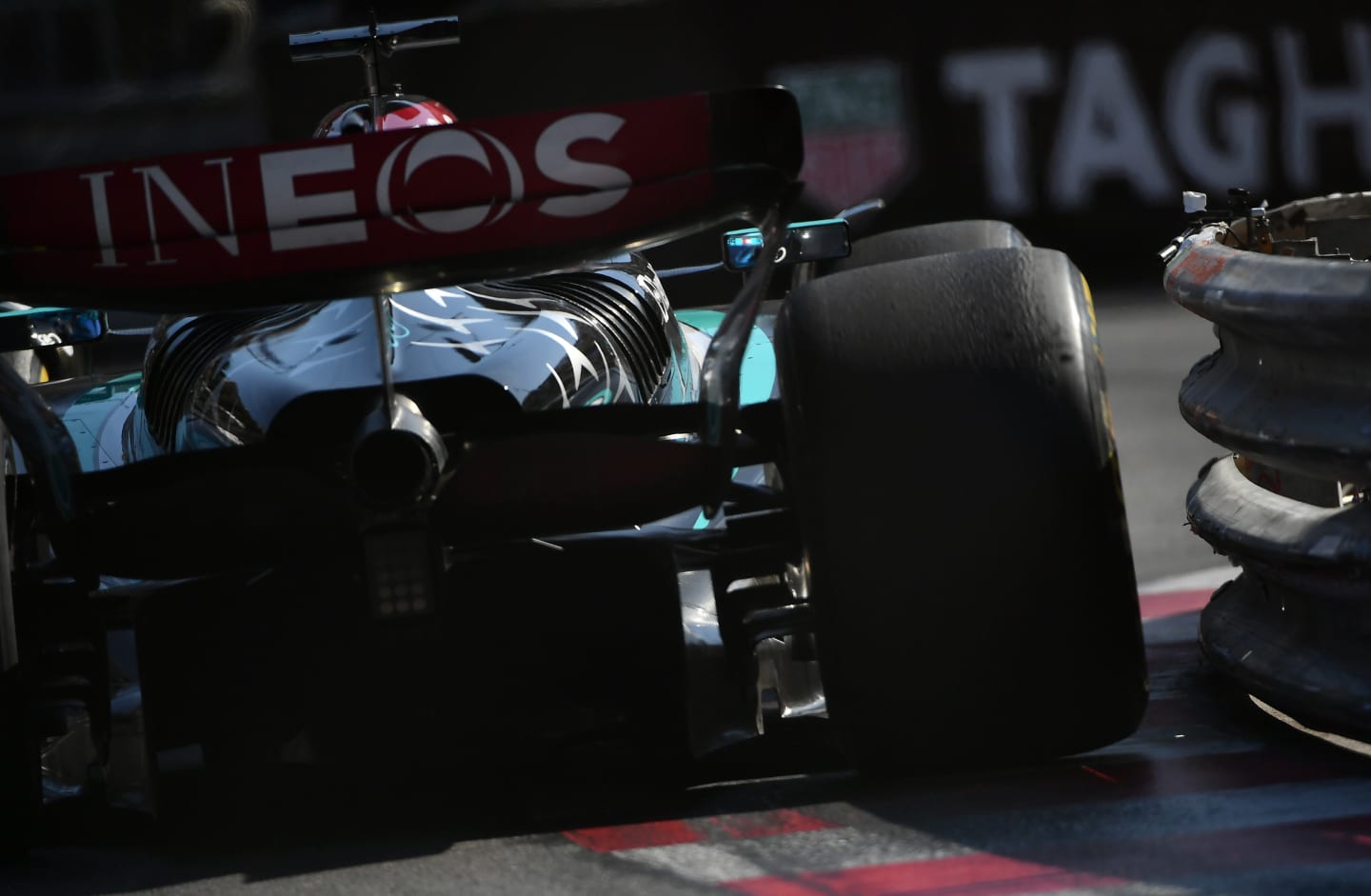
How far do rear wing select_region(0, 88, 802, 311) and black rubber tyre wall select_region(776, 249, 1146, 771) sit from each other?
398mm

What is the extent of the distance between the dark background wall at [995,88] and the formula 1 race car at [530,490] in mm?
11338

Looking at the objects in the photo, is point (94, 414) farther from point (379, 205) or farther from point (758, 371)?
point (379, 205)

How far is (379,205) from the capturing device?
302cm

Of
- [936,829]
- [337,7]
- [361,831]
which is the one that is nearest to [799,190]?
[936,829]

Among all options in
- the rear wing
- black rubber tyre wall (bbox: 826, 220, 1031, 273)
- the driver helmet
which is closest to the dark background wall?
black rubber tyre wall (bbox: 826, 220, 1031, 273)

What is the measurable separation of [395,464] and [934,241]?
257 cm

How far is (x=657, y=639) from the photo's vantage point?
3582mm

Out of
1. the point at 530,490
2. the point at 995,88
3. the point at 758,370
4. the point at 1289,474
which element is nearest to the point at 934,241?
the point at 758,370

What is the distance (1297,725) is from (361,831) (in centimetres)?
167

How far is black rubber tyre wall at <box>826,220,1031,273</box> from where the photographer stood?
537 centimetres

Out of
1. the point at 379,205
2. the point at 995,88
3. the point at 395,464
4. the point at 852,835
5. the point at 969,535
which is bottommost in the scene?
the point at 852,835

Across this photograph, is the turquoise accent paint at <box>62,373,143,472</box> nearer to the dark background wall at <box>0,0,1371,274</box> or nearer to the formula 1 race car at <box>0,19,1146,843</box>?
the formula 1 race car at <box>0,19,1146,843</box>

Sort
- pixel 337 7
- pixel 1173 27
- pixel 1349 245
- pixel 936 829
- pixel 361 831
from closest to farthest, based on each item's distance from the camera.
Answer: pixel 936 829 < pixel 361 831 < pixel 1349 245 < pixel 1173 27 < pixel 337 7

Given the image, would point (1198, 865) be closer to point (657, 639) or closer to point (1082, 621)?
point (1082, 621)
